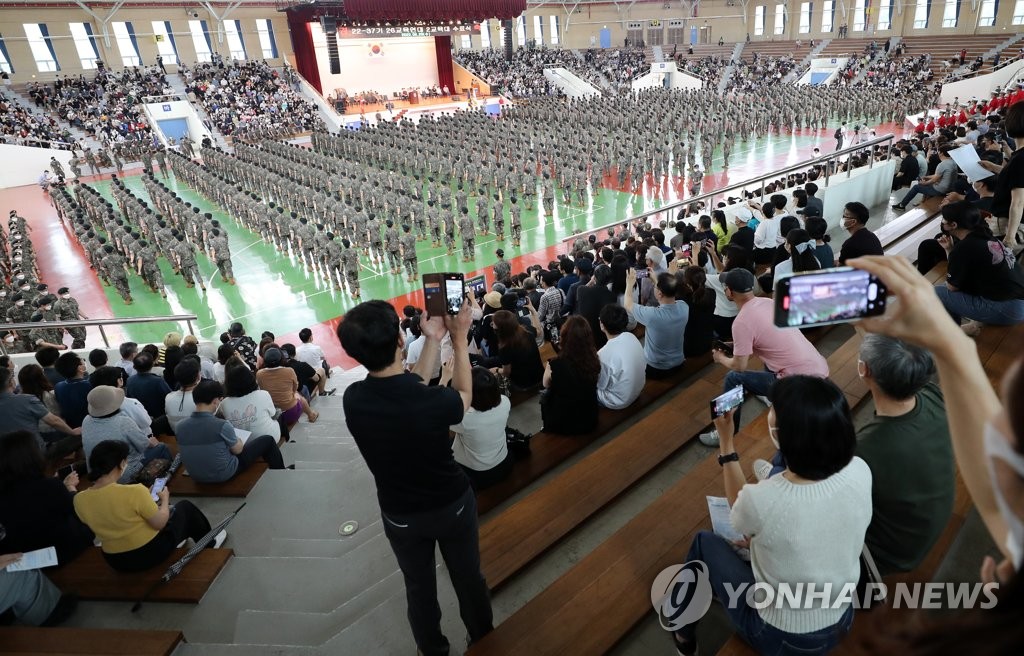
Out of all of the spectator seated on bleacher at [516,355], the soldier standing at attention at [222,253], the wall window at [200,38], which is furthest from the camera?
the wall window at [200,38]

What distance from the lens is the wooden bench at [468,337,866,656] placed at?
208cm

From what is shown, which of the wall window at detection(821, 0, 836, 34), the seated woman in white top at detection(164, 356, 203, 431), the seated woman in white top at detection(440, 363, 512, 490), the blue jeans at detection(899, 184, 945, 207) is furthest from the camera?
the wall window at detection(821, 0, 836, 34)

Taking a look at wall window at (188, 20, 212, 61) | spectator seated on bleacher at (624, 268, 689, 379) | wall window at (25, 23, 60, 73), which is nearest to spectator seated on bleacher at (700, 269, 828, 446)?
spectator seated on bleacher at (624, 268, 689, 379)

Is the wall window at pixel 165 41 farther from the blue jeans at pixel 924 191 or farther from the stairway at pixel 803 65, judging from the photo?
the blue jeans at pixel 924 191

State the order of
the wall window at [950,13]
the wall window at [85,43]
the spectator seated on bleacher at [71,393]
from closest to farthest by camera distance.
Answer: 1. the spectator seated on bleacher at [71,393]
2. the wall window at [85,43]
3. the wall window at [950,13]

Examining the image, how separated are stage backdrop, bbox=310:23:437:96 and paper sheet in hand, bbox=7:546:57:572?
3383 centimetres

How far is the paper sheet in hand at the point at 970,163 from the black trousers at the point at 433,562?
581 centimetres

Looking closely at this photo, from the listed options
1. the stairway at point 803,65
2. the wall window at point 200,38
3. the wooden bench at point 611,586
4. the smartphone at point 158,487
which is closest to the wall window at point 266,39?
the wall window at point 200,38

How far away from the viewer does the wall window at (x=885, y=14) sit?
32.1 meters

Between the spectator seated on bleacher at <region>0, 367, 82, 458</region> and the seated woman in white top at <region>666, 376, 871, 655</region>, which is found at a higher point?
the seated woman in white top at <region>666, 376, 871, 655</region>

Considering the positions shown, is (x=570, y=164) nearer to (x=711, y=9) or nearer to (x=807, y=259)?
(x=807, y=259)

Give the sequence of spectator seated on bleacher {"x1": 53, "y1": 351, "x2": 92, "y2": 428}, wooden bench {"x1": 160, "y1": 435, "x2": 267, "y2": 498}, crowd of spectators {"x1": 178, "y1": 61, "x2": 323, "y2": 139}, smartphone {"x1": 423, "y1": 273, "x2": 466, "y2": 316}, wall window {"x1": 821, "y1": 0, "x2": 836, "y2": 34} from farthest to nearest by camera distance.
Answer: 1. wall window {"x1": 821, "y1": 0, "x2": 836, "y2": 34}
2. crowd of spectators {"x1": 178, "y1": 61, "x2": 323, "y2": 139}
3. spectator seated on bleacher {"x1": 53, "y1": 351, "x2": 92, "y2": 428}
4. wooden bench {"x1": 160, "y1": 435, "x2": 267, "y2": 498}
5. smartphone {"x1": 423, "y1": 273, "x2": 466, "y2": 316}

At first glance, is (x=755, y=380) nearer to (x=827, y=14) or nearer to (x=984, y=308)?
(x=984, y=308)

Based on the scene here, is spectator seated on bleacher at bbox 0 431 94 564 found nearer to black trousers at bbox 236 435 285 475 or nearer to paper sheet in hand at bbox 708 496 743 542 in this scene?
black trousers at bbox 236 435 285 475
